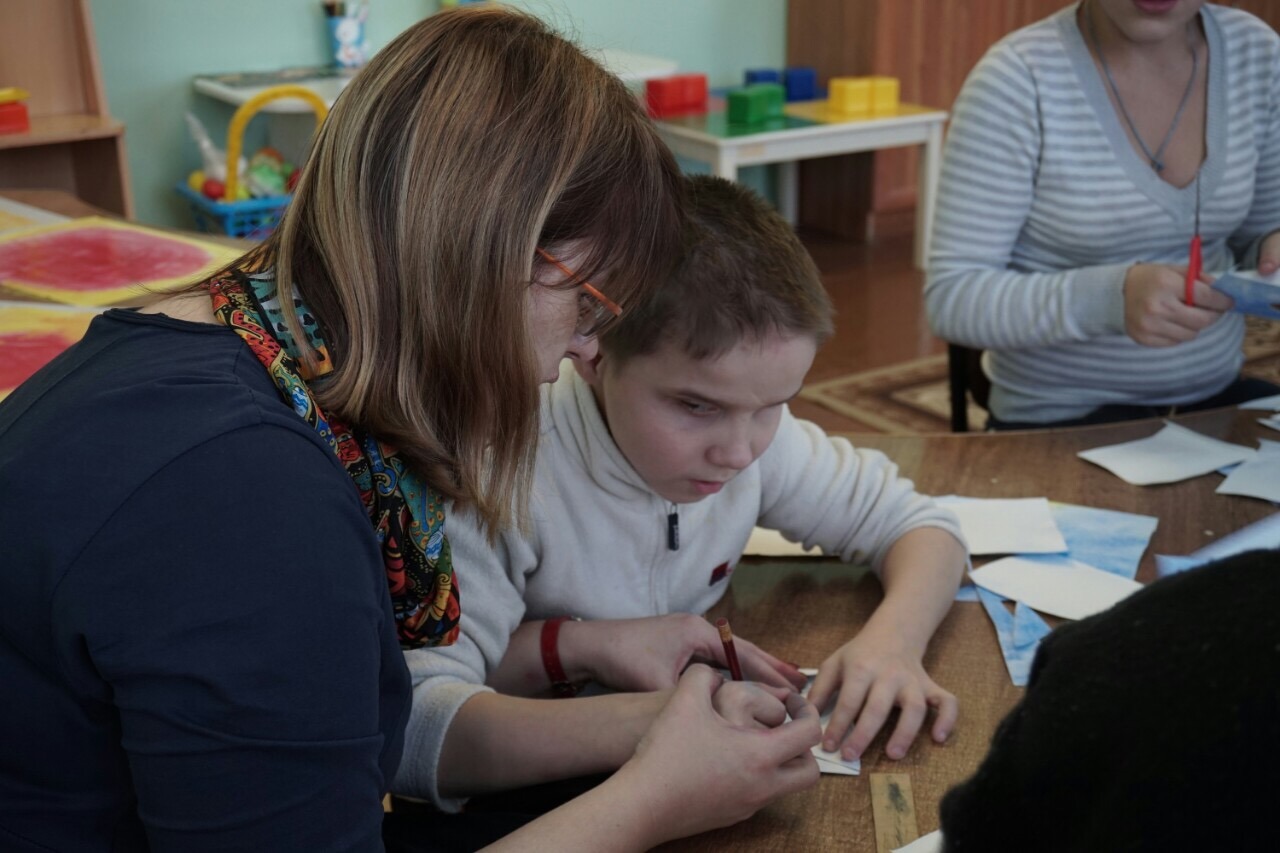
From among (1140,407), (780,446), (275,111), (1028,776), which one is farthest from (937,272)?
(275,111)

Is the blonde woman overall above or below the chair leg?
above

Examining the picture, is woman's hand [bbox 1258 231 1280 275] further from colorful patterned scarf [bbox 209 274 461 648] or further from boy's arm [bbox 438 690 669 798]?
colorful patterned scarf [bbox 209 274 461 648]

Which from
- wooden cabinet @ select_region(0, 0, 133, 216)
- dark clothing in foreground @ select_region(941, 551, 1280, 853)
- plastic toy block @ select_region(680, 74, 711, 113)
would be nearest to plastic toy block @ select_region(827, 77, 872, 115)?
plastic toy block @ select_region(680, 74, 711, 113)

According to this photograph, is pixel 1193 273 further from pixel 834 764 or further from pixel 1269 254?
pixel 834 764

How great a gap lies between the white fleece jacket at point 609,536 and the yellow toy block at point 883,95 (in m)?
3.35

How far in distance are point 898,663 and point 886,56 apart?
Answer: 4.03 meters

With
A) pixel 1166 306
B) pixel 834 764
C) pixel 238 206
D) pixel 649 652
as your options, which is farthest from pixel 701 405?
pixel 238 206

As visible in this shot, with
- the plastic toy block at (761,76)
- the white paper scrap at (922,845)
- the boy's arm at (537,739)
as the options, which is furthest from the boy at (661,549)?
the plastic toy block at (761,76)

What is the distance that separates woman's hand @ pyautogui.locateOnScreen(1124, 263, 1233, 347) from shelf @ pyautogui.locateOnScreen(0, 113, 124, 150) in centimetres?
257

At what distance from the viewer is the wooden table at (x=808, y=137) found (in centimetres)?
403

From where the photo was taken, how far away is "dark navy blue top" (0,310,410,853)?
0.62m

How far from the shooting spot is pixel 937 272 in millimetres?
1809

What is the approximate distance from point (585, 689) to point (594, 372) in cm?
27

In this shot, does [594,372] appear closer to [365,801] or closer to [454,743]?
[454,743]
